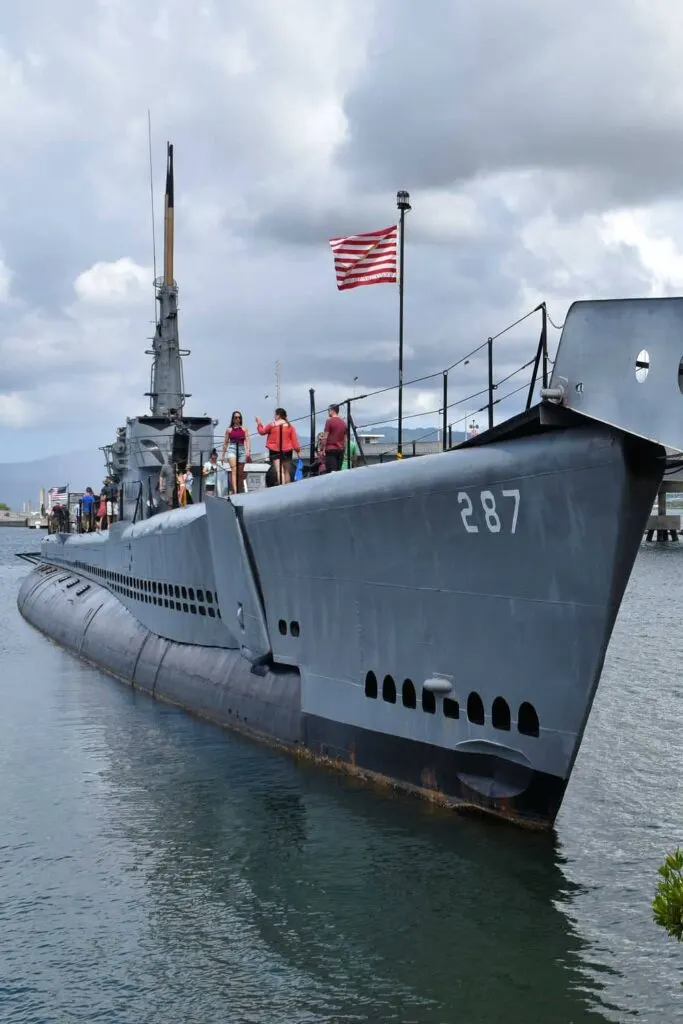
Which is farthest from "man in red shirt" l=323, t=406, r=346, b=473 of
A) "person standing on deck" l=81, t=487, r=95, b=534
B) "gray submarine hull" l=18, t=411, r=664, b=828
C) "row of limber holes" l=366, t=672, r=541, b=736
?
"person standing on deck" l=81, t=487, r=95, b=534

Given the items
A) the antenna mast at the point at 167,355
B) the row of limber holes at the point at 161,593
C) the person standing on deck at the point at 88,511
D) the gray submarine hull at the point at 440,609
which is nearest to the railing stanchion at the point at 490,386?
the gray submarine hull at the point at 440,609

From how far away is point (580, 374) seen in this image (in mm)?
8344

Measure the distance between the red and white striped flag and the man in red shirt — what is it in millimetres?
1640

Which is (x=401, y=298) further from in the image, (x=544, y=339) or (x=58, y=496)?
(x=58, y=496)

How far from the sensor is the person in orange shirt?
601 inches

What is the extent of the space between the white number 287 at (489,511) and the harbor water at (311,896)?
2.79 metres

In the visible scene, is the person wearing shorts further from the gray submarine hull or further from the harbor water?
the harbor water

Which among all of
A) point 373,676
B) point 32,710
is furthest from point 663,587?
point 373,676

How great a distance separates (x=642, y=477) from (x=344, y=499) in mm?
3994

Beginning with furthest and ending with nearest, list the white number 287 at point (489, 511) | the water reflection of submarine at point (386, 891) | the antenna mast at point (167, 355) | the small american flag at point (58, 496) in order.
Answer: the small american flag at point (58, 496), the antenna mast at point (167, 355), the white number 287 at point (489, 511), the water reflection of submarine at point (386, 891)

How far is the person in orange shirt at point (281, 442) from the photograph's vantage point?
15.3m

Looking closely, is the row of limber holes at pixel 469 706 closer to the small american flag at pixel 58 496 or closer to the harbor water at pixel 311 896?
the harbor water at pixel 311 896

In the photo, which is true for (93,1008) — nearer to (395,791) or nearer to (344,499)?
(395,791)

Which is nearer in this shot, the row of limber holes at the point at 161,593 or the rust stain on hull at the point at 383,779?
the rust stain on hull at the point at 383,779
